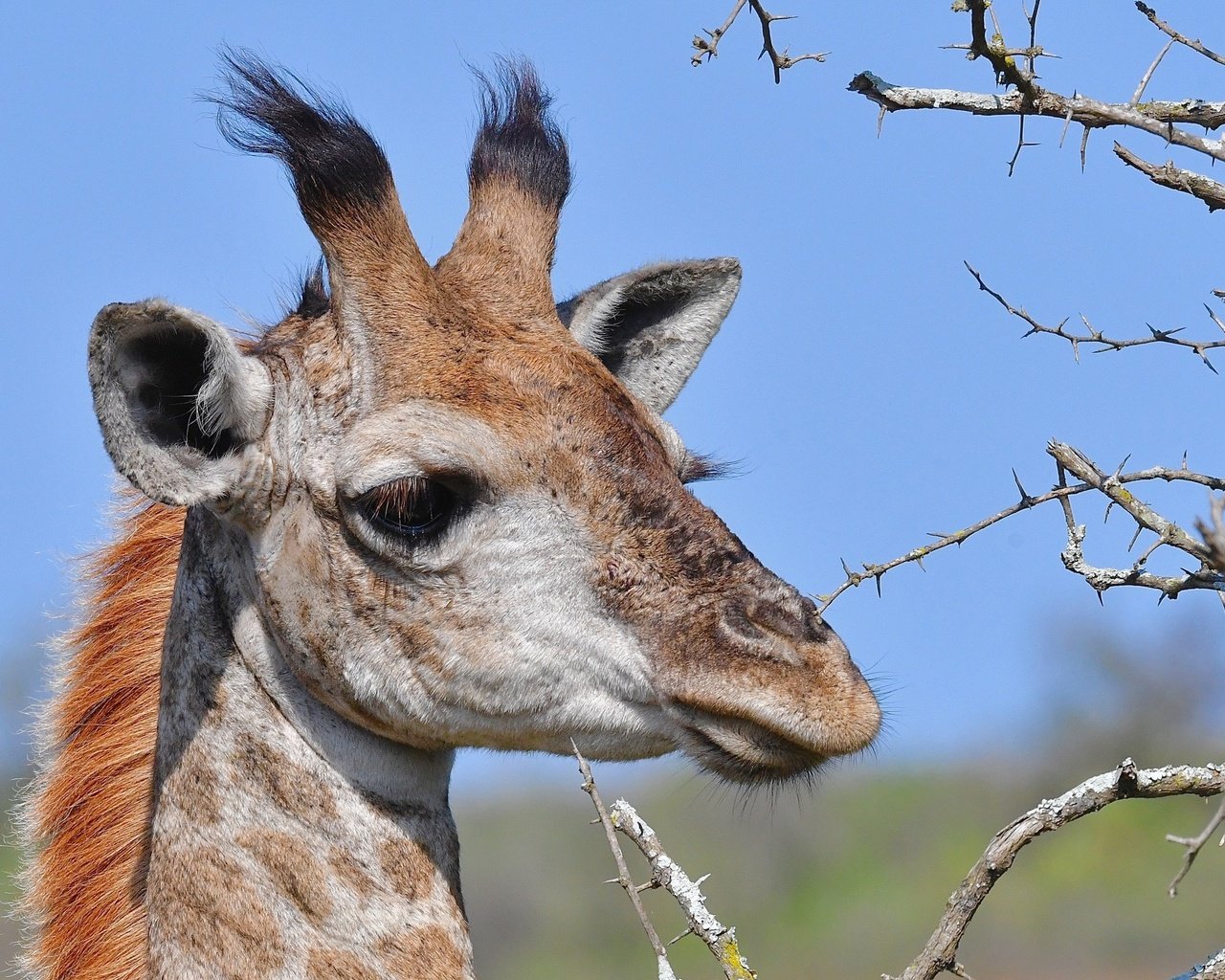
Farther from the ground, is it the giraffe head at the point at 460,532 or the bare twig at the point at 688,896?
the giraffe head at the point at 460,532

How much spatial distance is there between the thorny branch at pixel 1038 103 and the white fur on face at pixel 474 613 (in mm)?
1548

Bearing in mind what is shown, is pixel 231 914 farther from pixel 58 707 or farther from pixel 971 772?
pixel 971 772

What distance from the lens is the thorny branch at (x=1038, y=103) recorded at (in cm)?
409

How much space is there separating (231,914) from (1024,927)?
2340cm

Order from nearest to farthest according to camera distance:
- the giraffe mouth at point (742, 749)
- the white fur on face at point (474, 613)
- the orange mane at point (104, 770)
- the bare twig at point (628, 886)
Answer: the bare twig at point (628, 886)
the giraffe mouth at point (742, 749)
the white fur on face at point (474, 613)
the orange mane at point (104, 770)

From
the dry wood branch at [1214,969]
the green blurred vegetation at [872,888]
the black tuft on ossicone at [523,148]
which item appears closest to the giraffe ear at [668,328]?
the black tuft on ossicone at [523,148]

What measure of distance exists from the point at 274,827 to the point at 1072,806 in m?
2.39

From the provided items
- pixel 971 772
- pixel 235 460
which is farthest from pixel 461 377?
pixel 971 772

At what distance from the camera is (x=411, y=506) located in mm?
4691

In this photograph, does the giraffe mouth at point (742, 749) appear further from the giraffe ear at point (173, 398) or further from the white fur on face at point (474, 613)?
the giraffe ear at point (173, 398)

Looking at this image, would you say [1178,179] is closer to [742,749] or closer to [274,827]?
[742,749]

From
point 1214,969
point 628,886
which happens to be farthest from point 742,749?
point 1214,969

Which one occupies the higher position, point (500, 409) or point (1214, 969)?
point (500, 409)

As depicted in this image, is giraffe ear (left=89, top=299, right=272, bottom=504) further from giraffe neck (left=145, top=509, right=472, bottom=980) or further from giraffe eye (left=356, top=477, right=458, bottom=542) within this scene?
giraffe eye (left=356, top=477, right=458, bottom=542)
